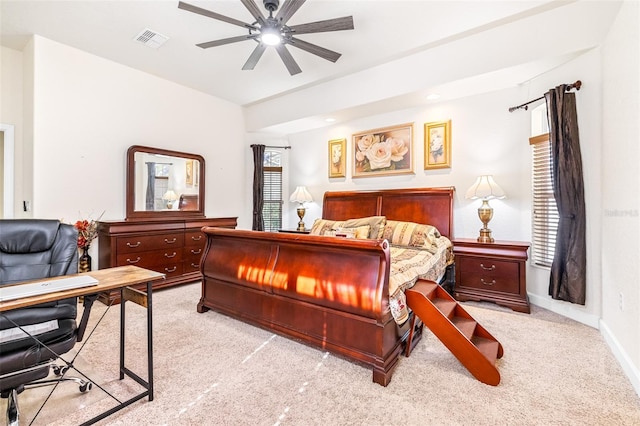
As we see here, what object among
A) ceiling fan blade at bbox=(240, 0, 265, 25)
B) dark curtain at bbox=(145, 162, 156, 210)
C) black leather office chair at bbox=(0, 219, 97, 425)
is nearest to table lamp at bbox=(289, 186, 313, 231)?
dark curtain at bbox=(145, 162, 156, 210)

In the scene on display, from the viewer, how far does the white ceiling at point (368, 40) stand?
295cm

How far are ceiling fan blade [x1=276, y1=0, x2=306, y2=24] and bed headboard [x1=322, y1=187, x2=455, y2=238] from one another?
294 centimetres

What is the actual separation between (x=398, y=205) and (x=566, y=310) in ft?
7.77

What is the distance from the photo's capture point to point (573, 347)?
2523mm

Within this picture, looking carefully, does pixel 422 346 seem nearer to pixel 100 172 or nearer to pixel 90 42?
pixel 100 172

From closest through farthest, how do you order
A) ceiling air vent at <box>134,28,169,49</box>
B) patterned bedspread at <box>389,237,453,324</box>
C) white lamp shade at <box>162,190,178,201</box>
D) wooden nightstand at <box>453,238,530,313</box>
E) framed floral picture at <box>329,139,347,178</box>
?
patterned bedspread at <box>389,237,453,324</box>
wooden nightstand at <box>453,238,530,313</box>
ceiling air vent at <box>134,28,169,49</box>
white lamp shade at <box>162,190,178,201</box>
framed floral picture at <box>329,139,347,178</box>

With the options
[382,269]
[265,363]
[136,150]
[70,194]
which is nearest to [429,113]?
[382,269]

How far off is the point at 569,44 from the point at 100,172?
5.91 metres

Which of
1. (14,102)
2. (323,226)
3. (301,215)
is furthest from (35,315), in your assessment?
(301,215)

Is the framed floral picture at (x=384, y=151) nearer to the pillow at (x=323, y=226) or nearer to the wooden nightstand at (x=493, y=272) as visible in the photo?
the pillow at (x=323, y=226)

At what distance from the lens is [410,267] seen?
8.90 feet

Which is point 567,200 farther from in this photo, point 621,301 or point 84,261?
point 84,261

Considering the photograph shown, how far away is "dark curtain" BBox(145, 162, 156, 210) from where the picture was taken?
4.52 m

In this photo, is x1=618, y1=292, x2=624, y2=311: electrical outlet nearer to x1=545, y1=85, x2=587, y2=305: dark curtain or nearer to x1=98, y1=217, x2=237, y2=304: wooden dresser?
x1=545, y1=85, x2=587, y2=305: dark curtain
